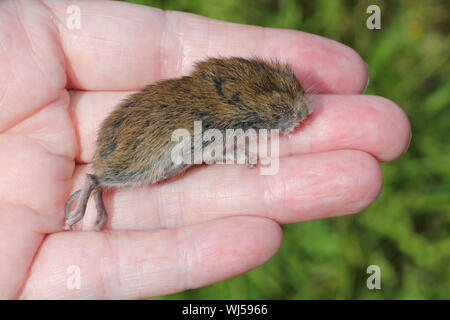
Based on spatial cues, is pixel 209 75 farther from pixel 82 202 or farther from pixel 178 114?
pixel 82 202

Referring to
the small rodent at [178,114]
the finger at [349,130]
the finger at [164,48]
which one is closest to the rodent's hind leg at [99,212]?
the small rodent at [178,114]

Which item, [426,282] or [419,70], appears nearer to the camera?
[426,282]

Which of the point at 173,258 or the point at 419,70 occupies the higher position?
the point at 419,70

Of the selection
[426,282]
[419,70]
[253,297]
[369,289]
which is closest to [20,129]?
[253,297]

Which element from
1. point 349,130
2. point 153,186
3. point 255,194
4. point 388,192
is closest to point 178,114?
point 153,186
